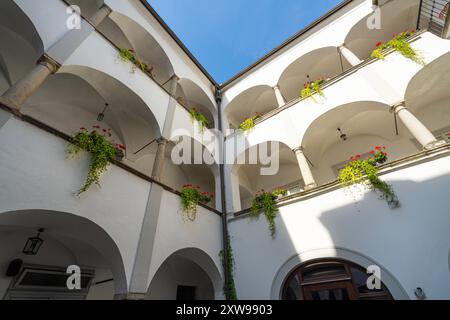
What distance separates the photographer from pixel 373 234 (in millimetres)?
4730

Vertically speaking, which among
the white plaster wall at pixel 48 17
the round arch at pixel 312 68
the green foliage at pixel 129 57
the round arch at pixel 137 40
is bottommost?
the white plaster wall at pixel 48 17

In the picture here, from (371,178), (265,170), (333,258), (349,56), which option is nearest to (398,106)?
(371,178)

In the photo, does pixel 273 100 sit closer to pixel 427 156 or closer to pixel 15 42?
pixel 427 156

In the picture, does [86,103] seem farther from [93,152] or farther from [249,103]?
[249,103]

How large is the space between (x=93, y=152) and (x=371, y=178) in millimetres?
5850

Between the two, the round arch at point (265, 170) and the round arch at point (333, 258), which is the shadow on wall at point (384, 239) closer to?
the round arch at point (333, 258)

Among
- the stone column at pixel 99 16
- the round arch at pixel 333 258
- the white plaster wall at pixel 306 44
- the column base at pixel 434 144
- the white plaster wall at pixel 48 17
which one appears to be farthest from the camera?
the white plaster wall at pixel 306 44

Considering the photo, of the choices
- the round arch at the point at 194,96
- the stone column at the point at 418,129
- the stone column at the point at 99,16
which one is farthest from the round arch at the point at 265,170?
the stone column at the point at 99,16

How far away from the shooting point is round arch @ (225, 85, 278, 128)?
10466 mm

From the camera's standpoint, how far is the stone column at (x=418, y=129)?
486 cm

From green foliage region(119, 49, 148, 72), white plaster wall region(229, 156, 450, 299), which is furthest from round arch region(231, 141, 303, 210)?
green foliage region(119, 49, 148, 72)

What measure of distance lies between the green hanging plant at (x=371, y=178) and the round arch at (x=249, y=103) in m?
5.88

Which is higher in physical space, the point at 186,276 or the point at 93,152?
the point at 93,152

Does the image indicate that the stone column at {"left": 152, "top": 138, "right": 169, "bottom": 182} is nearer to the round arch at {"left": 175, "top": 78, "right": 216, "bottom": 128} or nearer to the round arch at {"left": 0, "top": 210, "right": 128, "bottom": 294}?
the round arch at {"left": 0, "top": 210, "right": 128, "bottom": 294}
